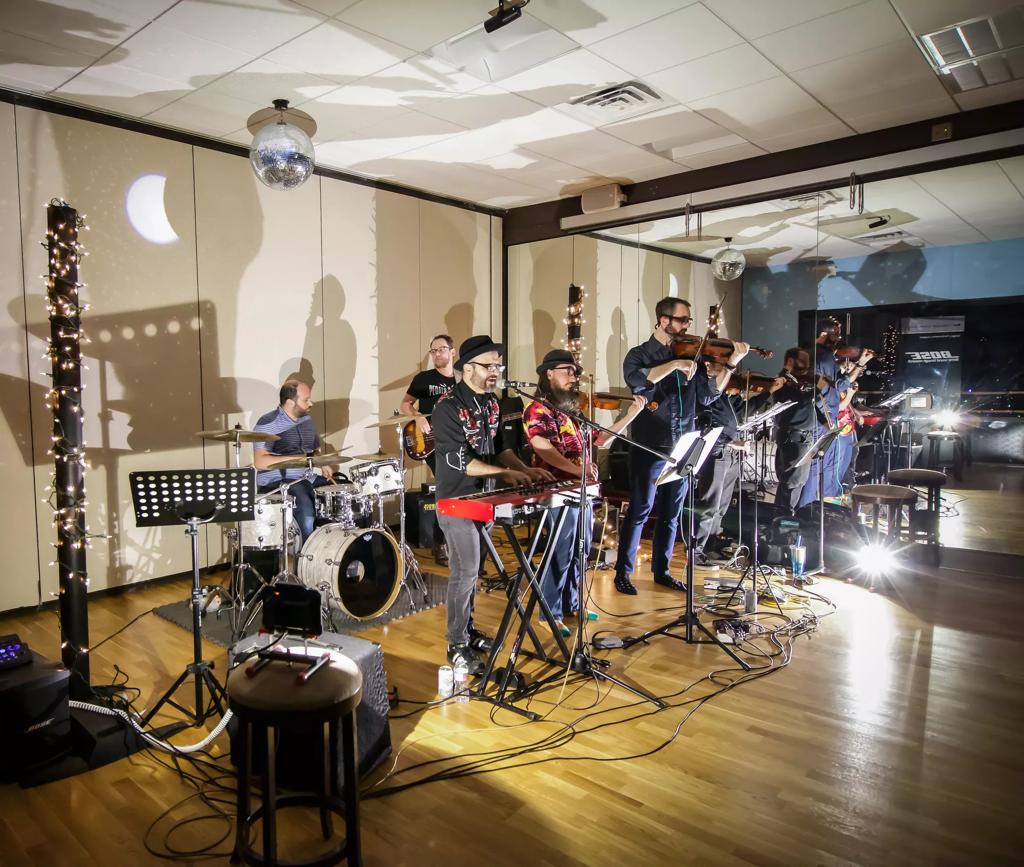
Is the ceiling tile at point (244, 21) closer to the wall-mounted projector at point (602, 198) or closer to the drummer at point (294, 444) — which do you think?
the drummer at point (294, 444)

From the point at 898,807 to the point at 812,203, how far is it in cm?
467

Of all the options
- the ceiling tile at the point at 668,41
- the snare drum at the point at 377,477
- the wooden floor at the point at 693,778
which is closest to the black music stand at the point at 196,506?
the wooden floor at the point at 693,778

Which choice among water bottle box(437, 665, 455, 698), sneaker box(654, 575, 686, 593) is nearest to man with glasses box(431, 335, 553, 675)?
water bottle box(437, 665, 455, 698)

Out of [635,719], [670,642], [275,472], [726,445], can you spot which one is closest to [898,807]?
[635,719]

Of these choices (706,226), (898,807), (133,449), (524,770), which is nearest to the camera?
(898,807)

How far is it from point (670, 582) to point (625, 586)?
373mm

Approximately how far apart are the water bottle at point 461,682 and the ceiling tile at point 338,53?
3.37 metres

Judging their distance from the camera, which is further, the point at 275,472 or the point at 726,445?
the point at 726,445

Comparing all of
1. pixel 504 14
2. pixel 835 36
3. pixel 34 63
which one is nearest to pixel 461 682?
pixel 504 14

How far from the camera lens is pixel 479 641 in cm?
386

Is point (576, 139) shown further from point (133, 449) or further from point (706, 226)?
point (133, 449)

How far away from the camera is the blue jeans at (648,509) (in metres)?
4.85

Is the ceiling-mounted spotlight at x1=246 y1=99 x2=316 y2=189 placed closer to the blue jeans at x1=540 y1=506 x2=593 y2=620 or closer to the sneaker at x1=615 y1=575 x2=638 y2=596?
the blue jeans at x1=540 y1=506 x2=593 y2=620

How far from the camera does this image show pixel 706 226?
6328 mm
